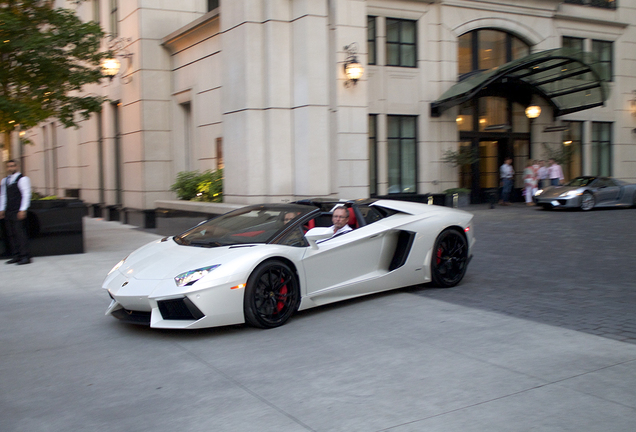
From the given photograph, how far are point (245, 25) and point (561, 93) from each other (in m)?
13.3

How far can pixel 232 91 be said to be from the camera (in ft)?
40.0

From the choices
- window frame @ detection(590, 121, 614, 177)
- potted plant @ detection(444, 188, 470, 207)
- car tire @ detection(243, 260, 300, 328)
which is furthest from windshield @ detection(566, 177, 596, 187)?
car tire @ detection(243, 260, 300, 328)

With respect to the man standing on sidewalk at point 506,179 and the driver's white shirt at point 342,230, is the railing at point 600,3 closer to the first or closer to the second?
the man standing on sidewalk at point 506,179

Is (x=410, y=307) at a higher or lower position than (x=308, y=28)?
lower

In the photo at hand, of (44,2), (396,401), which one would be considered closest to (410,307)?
(396,401)

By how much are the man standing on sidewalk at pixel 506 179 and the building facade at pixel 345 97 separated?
807 millimetres

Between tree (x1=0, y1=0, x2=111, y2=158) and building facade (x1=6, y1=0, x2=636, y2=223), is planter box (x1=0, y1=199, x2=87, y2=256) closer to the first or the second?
tree (x1=0, y1=0, x2=111, y2=158)

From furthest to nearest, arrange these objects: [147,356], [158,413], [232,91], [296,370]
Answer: [232,91]
[147,356]
[296,370]
[158,413]

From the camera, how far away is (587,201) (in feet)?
58.9

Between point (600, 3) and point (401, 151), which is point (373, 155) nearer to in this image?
point (401, 151)

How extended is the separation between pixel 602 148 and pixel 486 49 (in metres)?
6.82

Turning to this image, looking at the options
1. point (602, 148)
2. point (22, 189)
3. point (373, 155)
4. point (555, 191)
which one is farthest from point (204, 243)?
point (602, 148)

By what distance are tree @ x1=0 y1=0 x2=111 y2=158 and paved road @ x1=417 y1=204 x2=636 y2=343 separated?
8943 millimetres

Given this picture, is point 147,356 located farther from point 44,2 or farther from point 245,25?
point 44,2
